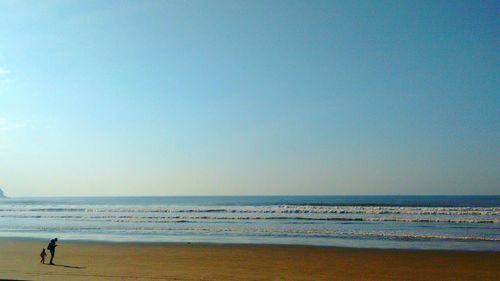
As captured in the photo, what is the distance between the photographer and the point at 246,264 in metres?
15.9

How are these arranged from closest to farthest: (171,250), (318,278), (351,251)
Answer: (318,278), (351,251), (171,250)

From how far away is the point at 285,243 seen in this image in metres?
21.8

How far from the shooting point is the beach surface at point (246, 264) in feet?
44.7

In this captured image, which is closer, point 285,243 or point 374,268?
point 374,268

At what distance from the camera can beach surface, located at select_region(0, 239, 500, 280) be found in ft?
44.7

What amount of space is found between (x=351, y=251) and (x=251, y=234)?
925 cm

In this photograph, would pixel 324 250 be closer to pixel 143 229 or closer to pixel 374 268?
pixel 374 268

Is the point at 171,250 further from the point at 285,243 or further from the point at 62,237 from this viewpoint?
the point at 62,237

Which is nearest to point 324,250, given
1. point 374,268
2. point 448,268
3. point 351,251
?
point 351,251

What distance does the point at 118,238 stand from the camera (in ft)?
83.4

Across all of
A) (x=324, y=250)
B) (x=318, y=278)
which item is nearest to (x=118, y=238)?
(x=324, y=250)

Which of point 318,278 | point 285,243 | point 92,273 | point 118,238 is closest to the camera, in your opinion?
point 318,278

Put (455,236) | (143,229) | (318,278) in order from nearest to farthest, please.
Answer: (318,278), (455,236), (143,229)

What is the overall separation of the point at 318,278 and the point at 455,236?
1459 cm
